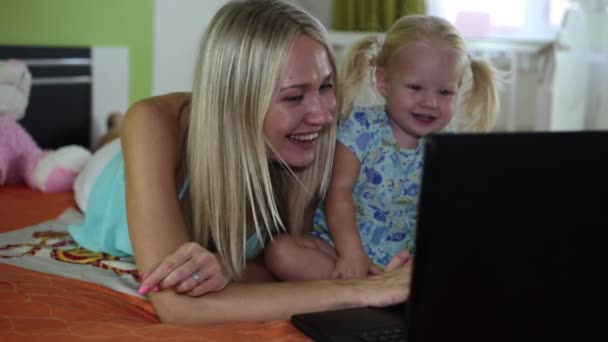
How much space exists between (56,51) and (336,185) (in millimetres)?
1436

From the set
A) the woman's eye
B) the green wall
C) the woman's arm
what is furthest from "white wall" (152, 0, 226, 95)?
the woman's arm

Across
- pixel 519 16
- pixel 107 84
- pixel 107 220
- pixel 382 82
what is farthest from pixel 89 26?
pixel 519 16

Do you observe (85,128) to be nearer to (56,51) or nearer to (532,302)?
(56,51)

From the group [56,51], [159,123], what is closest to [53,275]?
[159,123]

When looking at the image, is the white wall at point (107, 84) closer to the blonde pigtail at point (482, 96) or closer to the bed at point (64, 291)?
the bed at point (64, 291)

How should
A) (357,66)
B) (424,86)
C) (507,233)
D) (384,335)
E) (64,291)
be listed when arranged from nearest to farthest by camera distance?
1. (507,233)
2. (384,335)
3. (64,291)
4. (424,86)
5. (357,66)

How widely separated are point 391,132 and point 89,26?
147 cm

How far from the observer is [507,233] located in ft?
2.06

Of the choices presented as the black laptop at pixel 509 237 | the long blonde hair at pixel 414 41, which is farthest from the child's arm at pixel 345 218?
the black laptop at pixel 509 237

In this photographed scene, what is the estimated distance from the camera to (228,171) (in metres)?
1.27

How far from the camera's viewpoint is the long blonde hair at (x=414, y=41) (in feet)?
5.28

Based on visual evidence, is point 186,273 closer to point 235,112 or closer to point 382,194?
point 235,112

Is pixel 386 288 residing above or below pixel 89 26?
below

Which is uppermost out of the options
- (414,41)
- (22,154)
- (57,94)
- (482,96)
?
(414,41)
